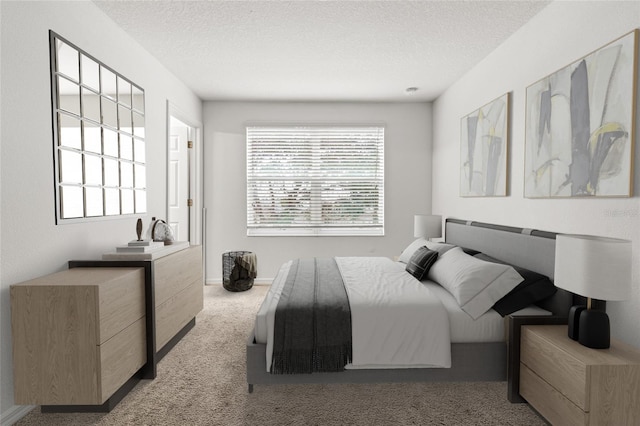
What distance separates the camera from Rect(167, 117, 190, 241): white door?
4656mm

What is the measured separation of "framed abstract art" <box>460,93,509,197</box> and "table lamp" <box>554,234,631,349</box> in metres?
1.44

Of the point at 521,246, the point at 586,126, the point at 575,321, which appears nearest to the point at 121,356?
the point at 575,321

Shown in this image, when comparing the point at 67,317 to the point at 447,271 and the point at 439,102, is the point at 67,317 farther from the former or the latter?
the point at 439,102

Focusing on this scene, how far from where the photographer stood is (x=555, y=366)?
5.94 ft

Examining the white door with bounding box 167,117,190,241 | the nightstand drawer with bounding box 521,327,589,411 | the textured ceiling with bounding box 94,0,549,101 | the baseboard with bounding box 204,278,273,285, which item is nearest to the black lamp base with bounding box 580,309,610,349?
the nightstand drawer with bounding box 521,327,589,411

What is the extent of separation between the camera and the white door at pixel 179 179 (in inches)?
183

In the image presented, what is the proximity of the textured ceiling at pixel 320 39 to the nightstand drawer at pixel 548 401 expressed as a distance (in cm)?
251

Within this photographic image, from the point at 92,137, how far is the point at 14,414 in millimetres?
1776

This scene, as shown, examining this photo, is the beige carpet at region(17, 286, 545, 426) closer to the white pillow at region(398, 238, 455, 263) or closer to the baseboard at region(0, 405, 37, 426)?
the baseboard at region(0, 405, 37, 426)

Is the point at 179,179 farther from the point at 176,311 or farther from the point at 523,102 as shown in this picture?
the point at 523,102

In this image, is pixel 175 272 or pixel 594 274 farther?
pixel 175 272

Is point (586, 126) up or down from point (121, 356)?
up

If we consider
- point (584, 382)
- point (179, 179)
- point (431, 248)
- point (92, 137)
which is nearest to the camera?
point (584, 382)

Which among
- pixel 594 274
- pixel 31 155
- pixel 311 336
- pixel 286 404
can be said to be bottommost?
pixel 286 404
